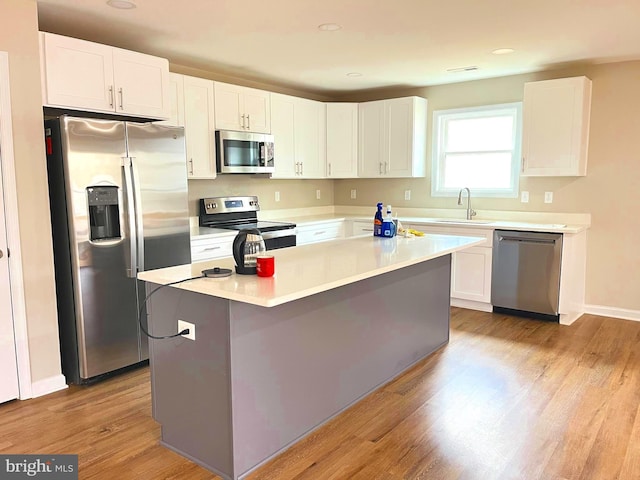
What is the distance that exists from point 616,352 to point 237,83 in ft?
13.8

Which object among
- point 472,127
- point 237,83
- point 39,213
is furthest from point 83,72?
point 472,127

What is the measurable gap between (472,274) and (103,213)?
3.46 metres

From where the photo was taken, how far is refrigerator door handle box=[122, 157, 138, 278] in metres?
3.21

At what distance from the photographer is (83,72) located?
3.17m

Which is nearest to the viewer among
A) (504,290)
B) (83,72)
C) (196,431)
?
(196,431)

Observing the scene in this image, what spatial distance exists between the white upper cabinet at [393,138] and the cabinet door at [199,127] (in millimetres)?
2036

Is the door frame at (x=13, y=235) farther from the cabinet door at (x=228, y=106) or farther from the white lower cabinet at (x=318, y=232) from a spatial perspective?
the white lower cabinet at (x=318, y=232)

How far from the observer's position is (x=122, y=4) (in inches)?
114

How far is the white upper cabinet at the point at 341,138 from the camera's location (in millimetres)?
5766

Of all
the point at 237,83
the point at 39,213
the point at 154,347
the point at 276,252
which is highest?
the point at 237,83

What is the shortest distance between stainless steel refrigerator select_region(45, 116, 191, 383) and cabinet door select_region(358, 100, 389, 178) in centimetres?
280

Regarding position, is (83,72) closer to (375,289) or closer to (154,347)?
(154,347)

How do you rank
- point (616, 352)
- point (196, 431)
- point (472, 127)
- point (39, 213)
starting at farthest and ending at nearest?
point (472, 127), point (616, 352), point (39, 213), point (196, 431)

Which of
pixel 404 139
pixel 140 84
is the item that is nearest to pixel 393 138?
pixel 404 139
